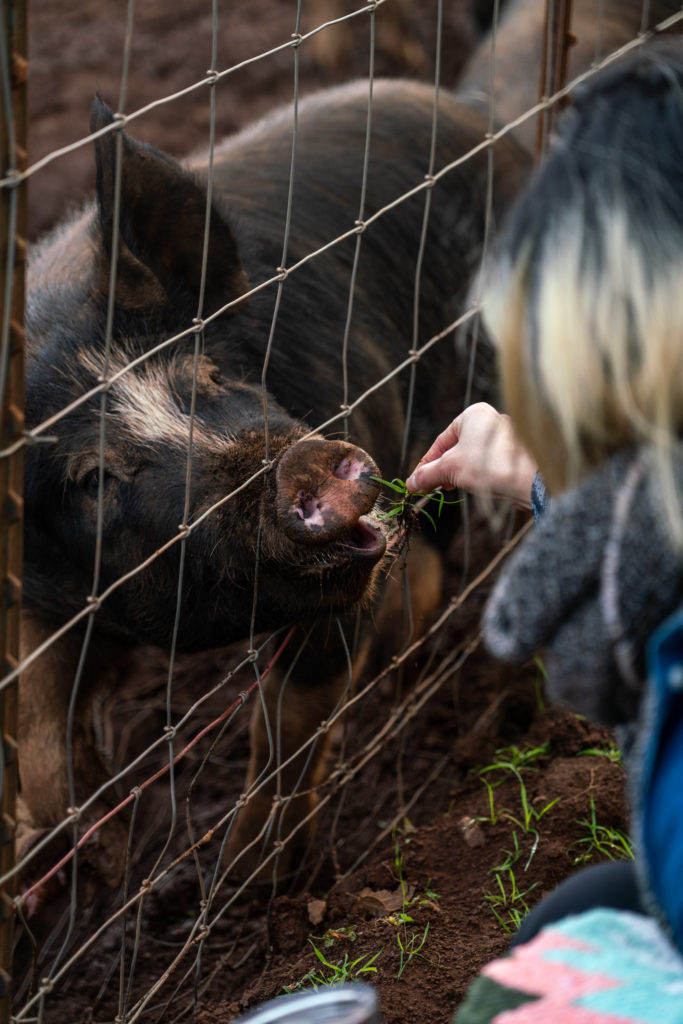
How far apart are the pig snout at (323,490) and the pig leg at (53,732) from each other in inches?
46.5

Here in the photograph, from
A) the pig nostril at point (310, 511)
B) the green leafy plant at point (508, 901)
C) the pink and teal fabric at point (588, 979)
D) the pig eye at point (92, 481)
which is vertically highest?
the pig eye at point (92, 481)

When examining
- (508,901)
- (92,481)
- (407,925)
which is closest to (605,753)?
(508,901)

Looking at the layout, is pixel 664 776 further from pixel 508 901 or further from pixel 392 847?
pixel 392 847

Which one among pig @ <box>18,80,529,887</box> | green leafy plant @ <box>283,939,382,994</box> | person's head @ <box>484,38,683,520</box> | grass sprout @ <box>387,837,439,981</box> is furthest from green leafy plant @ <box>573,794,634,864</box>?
person's head @ <box>484,38,683,520</box>

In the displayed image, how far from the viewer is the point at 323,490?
2119 mm

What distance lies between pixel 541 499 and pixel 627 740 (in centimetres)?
50

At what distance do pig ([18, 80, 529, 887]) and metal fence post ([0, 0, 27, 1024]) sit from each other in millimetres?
273

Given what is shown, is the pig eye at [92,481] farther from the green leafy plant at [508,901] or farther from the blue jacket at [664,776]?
the blue jacket at [664,776]

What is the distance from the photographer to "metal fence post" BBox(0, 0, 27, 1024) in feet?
4.80

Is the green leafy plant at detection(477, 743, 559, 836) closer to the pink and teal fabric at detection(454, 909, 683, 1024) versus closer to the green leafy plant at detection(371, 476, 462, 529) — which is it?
the green leafy plant at detection(371, 476, 462, 529)

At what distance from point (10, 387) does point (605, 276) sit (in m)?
0.79

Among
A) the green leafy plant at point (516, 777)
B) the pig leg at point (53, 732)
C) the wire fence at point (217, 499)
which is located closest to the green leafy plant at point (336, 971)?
the wire fence at point (217, 499)

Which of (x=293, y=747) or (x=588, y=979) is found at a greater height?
(x=588, y=979)

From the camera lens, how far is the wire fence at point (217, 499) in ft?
6.97
